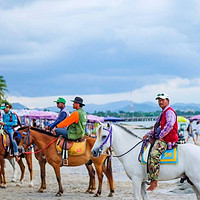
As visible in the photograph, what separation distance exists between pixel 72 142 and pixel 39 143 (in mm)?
1073

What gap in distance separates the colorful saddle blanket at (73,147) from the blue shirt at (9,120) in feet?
7.46

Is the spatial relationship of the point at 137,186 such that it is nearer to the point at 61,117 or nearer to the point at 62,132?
the point at 62,132

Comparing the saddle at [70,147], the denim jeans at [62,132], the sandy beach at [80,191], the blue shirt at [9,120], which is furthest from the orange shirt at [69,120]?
the blue shirt at [9,120]

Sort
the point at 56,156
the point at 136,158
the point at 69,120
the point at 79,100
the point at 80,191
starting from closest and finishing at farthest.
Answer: the point at 136,158 → the point at 69,120 → the point at 79,100 → the point at 56,156 → the point at 80,191

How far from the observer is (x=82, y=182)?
15398mm

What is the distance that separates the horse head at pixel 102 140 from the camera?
927cm

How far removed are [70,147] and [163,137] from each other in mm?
4013

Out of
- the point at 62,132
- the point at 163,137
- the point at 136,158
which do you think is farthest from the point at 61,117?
the point at 163,137

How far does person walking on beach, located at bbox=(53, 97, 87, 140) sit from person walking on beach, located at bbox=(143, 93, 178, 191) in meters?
3.32

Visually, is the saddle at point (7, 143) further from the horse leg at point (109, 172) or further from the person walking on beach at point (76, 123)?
the horse leg at point (109, 172)

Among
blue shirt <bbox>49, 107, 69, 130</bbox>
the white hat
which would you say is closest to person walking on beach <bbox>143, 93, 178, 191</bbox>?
the white hat

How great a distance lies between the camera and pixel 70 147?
12.1 metres

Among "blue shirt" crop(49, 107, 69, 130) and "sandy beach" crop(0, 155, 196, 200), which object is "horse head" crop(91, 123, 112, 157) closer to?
"sandy beach" crop(0, 155, 196, 200)

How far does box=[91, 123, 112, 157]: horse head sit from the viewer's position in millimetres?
9273
